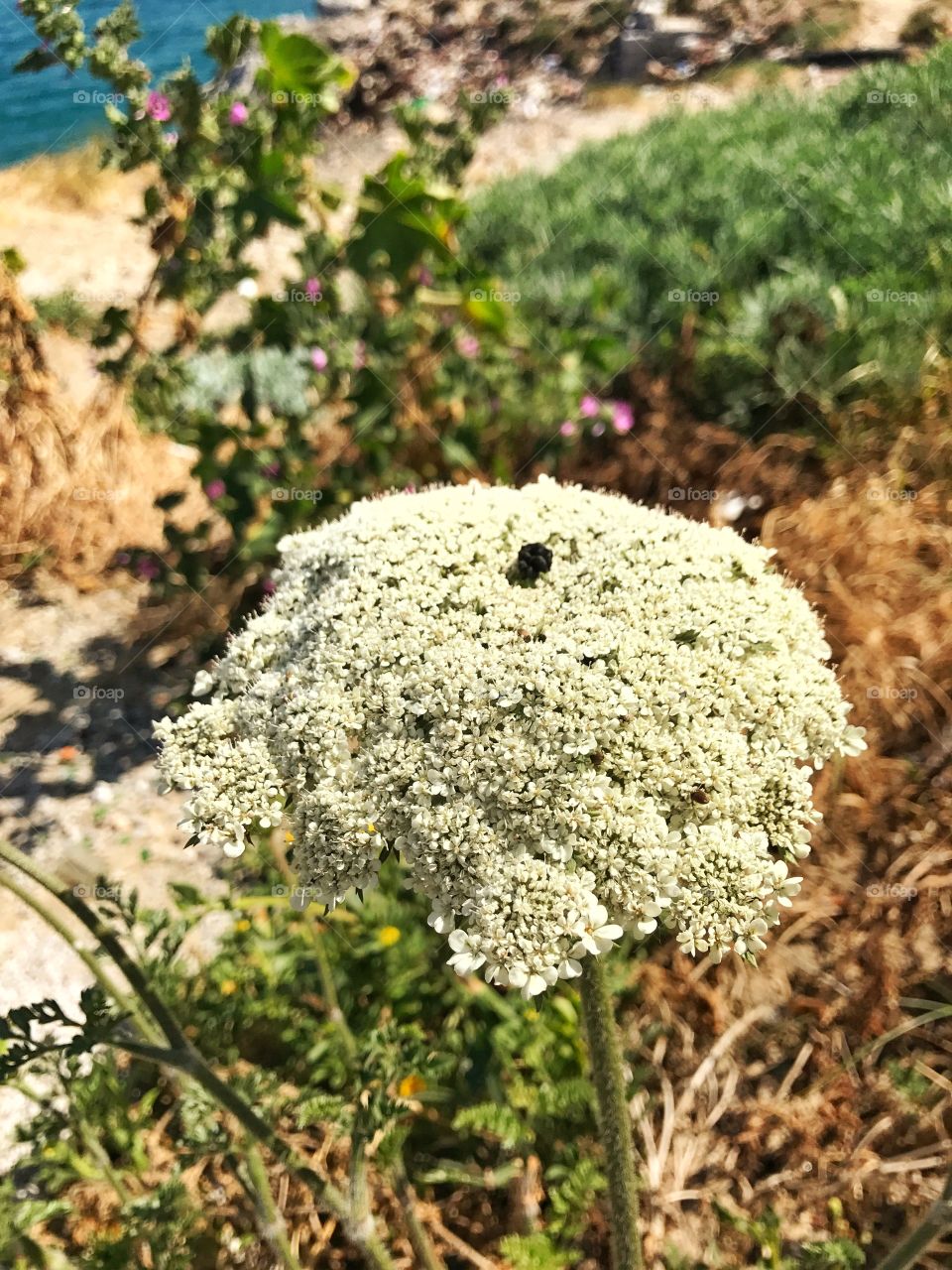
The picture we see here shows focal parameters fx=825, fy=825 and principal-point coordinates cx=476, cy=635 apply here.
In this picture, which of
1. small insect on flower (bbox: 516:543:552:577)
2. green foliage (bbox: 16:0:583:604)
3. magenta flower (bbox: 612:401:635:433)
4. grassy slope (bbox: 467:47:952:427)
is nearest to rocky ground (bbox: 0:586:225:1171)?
green foliage (bbox: 16:0:583:604)

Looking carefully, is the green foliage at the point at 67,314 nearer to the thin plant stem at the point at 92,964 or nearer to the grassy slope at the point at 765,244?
the grassy slope at the point at 765,244

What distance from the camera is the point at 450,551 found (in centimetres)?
226

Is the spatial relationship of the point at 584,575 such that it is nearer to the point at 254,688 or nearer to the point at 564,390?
the point at 254,688

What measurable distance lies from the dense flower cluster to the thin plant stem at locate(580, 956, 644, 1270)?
29cm

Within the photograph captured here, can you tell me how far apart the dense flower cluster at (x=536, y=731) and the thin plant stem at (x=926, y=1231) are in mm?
803

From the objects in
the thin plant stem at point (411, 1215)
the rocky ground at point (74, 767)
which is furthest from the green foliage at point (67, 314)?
the thin plant stem at point (411, 1215)

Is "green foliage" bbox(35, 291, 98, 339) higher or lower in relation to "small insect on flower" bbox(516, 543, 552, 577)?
lower

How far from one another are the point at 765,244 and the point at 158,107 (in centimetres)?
511

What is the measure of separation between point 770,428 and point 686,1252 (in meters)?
5.01

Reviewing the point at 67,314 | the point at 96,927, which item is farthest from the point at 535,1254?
the point at 67,314

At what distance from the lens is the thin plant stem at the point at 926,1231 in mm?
1994

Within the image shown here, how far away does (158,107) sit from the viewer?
4324 mm

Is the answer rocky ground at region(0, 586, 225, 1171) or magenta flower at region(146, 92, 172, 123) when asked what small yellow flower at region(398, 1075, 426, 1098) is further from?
magenta flower at region(146, 92, 172, 123)

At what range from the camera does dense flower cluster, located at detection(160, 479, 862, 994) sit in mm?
1801
